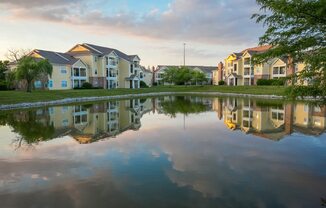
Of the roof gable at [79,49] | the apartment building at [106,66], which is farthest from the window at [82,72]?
the roof gable at [79,49]

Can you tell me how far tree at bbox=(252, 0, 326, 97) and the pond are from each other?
2.69 meters

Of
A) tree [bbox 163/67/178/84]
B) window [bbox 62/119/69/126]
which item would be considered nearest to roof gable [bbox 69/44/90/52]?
tree [bbox 163/67/178/84]

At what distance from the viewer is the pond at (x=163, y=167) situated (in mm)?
5973

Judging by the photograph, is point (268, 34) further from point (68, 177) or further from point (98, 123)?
point (98, 123)

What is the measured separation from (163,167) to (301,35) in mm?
5106

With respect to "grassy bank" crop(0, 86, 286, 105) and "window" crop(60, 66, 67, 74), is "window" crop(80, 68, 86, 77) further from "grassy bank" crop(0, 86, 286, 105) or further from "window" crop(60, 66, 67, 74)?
"grassy bank" crop(0, 86, 286, 105)

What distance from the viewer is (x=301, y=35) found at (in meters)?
6.56

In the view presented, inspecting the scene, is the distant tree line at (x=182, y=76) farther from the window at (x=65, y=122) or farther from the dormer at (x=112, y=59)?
the window at (x=65, y=122)

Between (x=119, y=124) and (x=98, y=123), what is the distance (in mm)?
1343

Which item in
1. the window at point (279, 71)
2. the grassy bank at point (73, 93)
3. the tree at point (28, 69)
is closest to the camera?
the grassy bank at point (73, 93)

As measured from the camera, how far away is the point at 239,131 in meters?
14.0

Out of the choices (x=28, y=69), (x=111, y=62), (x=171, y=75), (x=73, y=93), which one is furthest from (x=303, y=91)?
(x=171, y=75)

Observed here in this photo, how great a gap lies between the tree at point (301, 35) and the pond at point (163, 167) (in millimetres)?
2686

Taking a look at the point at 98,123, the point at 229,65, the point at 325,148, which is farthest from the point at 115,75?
the point at 325,148
